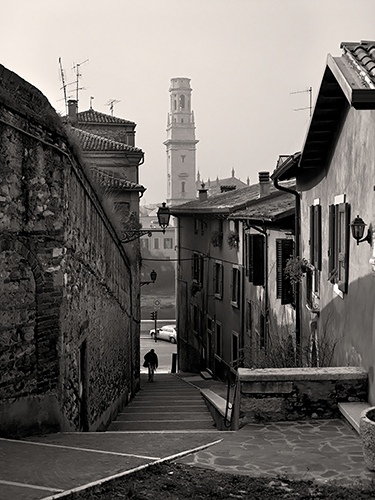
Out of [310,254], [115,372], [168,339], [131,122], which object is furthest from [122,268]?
[168,339]

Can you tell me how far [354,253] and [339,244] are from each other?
3.69 ft

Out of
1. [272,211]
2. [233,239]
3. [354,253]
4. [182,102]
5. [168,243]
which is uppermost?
[182,102]

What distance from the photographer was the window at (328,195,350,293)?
32.4ft

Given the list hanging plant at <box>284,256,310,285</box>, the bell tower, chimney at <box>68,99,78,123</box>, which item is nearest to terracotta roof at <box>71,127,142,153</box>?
chimney at <box>68,99,78,123</box>

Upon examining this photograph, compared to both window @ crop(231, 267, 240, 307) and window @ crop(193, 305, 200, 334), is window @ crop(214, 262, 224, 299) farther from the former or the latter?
window @ crop(193, 305, 200, 334)

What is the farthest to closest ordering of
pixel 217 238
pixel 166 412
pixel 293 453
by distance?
1. pixel 217 238
2. pixel 166 412
3. pixel 293 453

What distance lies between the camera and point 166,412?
15.2 metres

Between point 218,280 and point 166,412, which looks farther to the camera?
point 218,280

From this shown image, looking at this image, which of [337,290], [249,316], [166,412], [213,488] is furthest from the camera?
[249,316]

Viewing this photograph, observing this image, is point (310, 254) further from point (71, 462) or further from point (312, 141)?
point (71, 462)

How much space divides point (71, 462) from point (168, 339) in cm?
4188

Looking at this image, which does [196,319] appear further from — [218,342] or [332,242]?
[332,242]

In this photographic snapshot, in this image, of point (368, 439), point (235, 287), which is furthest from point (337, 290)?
point (235, 287)

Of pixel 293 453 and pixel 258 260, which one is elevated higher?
pixel 258 260
